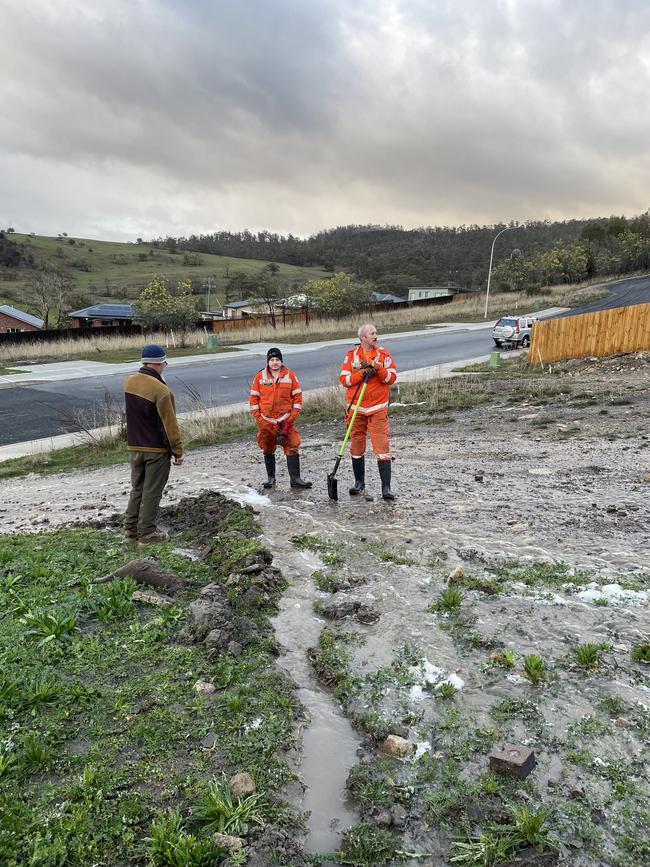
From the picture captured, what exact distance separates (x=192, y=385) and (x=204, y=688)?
17772 mm

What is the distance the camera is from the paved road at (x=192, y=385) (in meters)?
15.7

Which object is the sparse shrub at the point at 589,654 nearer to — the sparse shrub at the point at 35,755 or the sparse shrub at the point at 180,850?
the sparse shrub at the point at 180,850

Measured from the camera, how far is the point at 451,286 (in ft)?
330

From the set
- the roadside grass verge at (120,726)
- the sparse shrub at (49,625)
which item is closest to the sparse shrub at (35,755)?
the roadside grass verge at (120,726)

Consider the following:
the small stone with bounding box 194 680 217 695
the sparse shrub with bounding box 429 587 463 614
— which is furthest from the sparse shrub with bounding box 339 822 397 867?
the sparse shrub with bounding box 429 587 463 614

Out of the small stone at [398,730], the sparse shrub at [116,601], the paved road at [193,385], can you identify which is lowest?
the paved road at [193,385]

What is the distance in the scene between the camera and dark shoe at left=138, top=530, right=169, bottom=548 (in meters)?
5.86

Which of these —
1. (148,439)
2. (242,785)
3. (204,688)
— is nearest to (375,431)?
(148,439)

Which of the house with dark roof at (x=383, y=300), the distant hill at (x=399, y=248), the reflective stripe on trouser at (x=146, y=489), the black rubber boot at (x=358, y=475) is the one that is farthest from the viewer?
the distant hill at (x=399, y=248)

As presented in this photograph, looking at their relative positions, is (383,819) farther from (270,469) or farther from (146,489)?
(270,469)

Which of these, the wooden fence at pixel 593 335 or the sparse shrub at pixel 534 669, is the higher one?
the sparse shrub at pixel 534 669

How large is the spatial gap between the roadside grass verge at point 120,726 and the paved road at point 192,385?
968cm

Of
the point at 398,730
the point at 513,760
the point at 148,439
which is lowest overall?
the point at 398,730

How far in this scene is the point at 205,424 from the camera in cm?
1294
